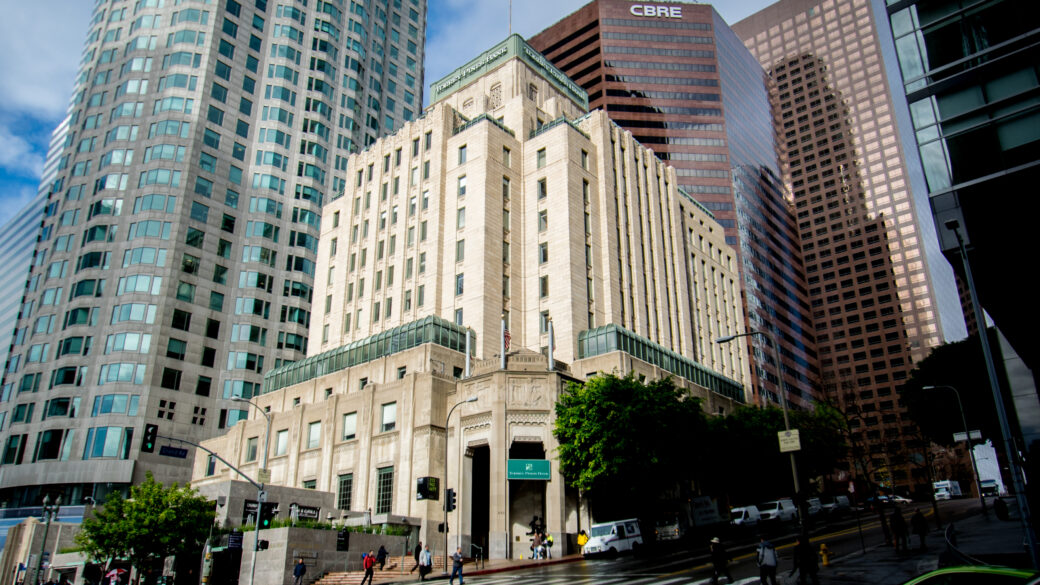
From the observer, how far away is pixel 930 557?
24828 mm

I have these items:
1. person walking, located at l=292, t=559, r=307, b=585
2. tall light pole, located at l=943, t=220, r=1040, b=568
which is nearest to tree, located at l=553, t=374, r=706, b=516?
person walking, located at l=292, t=559, r=307, b=585

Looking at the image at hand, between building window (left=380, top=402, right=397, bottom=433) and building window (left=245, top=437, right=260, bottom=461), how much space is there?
1854 centimetres

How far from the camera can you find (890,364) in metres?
166

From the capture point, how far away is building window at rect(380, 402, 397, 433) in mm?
55625

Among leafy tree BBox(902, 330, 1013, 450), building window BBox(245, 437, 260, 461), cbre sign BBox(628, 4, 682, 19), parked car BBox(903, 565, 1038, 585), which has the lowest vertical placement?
parked car BBox(903, 565, 1038, 585)

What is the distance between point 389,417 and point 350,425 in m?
5.21

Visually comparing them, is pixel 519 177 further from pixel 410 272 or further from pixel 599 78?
pixel 599 78

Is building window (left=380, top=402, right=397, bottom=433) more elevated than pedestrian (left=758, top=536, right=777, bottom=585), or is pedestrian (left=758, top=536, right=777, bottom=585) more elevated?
building window (left=380, top=402, right=397, bottom=433)

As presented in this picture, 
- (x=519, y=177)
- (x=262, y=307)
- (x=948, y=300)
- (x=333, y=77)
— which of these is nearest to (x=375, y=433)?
(x=519, y=177)

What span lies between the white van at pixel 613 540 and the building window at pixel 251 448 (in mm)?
39211

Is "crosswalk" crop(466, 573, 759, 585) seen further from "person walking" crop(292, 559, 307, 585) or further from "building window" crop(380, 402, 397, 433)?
"building window" crop(380, 402, 397, 433)

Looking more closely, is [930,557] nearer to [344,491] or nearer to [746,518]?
[746,518]

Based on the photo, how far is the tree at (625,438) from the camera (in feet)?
146

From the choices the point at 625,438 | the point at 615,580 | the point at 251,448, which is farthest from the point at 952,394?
the point at 251,448
